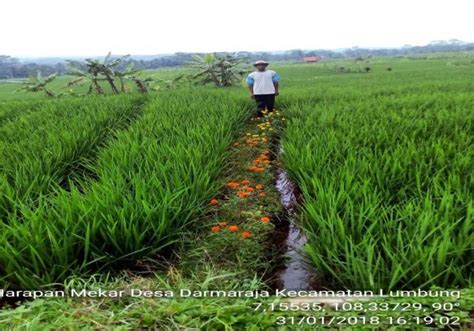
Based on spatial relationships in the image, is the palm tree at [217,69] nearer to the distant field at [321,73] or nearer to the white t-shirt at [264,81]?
the distant field at [321,73]

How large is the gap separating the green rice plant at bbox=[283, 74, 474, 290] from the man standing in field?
2065mm

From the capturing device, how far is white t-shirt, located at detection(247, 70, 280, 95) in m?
6.07

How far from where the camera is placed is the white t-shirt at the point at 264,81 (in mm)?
6070

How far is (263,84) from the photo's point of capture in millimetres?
6117

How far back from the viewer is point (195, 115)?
5.00 metres

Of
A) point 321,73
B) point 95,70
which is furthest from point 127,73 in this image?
point 321,73

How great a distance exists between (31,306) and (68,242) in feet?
1.33

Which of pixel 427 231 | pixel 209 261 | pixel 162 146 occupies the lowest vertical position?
pixel 209 261

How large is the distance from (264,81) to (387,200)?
417 centimetres

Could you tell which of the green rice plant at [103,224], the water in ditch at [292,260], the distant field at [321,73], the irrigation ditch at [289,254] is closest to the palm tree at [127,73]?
the distant field at [321,73]

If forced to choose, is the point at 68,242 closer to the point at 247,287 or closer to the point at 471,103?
the point at 247,287

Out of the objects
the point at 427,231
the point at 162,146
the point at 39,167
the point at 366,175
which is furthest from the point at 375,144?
the point at 39,167

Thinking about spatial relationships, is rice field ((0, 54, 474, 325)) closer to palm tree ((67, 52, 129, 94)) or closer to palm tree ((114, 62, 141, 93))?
palm tree ((67, 52, 129, 94))

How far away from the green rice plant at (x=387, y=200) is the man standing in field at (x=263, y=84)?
6.78 feet
